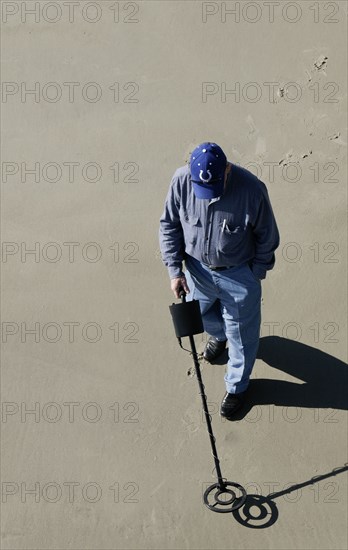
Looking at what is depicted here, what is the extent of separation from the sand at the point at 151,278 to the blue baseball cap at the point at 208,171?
4.30 feet

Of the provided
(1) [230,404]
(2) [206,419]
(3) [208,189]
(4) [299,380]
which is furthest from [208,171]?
(4) [299,380]

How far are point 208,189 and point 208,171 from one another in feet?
0.30

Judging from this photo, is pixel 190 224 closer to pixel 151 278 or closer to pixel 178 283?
pixel 178 283

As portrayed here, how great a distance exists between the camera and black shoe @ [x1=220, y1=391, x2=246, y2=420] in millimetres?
4090

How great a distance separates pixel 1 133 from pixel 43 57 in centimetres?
70

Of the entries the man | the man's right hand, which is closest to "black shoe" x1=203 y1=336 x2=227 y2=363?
the man

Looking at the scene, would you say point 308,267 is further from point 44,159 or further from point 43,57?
point 43,57

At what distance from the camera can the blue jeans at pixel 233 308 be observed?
370 cm

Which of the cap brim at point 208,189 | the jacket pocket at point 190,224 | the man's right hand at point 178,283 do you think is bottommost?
the man's right hand at point 178,283

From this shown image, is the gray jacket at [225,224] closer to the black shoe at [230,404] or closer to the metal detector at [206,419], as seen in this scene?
the metal detector at [206,419]

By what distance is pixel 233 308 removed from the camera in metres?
3.79

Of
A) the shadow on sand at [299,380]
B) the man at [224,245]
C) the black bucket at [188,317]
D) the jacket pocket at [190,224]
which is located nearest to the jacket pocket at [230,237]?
the man at [224,245]

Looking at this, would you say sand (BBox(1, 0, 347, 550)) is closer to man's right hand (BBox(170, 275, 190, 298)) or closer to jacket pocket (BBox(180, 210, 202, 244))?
man's right hand (BBox(170, 275, 190, 298))

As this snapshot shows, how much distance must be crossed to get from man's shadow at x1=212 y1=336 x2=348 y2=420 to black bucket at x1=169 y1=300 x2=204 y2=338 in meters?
0.79
